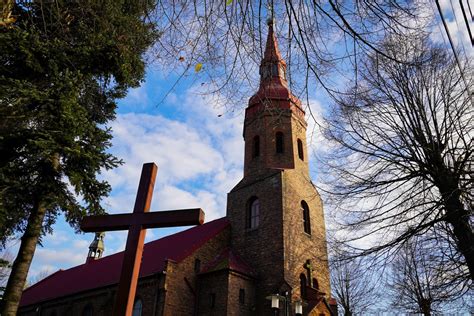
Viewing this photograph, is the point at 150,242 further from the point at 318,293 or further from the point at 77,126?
the point at 77,126

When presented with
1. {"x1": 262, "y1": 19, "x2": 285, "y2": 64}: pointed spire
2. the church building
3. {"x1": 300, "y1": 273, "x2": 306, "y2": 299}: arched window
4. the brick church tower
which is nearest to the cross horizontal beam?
{"x1": 262, "y1": 19, "x2": 285, "y2": 64}: pointed spire

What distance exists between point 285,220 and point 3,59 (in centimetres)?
1235

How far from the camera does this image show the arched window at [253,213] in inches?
725

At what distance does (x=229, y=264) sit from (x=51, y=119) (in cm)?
978

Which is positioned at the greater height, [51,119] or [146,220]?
[51,119]

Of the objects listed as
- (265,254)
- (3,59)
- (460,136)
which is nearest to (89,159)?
(3,59)

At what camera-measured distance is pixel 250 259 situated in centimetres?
1739

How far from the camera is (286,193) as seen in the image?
58.6ft

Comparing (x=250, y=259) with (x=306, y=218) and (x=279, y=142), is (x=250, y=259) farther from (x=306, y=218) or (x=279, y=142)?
(x=279, y=142)

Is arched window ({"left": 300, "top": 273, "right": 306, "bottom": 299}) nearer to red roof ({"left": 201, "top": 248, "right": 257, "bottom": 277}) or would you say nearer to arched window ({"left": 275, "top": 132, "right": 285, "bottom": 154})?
red roof ({"left": 201, "top": 248, "right": 257, "bottom": 277})

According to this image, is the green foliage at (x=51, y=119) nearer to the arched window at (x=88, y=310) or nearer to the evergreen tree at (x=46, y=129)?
the evergreen tree at (x=46, y=129)

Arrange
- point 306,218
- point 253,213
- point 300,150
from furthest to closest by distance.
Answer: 1. point 300,150
2. point 306,218
3. point 253,213

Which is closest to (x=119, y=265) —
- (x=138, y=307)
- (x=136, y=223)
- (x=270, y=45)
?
(x=138, y=307)

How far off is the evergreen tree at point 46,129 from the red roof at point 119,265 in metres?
7.83
